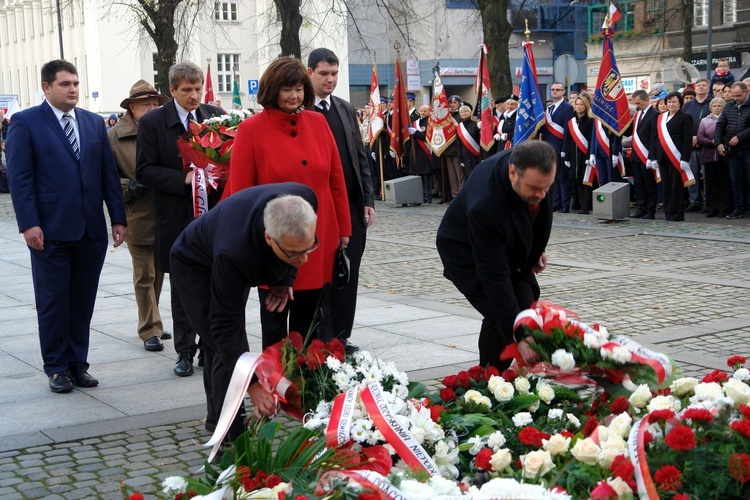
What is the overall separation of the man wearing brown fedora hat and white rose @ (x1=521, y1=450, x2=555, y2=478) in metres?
4.61

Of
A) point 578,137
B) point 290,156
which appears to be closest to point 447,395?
point 290,156

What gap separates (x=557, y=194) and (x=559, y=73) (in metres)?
9.79

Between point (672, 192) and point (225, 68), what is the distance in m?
46.2

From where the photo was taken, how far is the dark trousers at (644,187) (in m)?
16.2

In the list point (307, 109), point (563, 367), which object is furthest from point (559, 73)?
point (563, 367)

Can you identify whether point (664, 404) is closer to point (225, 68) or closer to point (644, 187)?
point (644, 187)

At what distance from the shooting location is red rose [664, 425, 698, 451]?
3.52 meters

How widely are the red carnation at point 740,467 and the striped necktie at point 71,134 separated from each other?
4.87 meters

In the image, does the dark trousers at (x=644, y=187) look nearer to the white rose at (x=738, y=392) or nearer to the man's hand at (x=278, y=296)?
the man's hand at (x=278, y=296)

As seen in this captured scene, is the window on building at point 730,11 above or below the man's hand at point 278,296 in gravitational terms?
above

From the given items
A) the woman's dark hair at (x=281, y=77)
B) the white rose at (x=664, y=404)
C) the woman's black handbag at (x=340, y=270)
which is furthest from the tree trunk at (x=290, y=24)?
the white rose at (x=664, y=404)

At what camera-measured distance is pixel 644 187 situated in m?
16.4

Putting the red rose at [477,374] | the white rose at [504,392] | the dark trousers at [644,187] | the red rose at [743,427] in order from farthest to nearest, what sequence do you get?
the dark trousers at [644,187] < the red rose at [477,374] < the white rose at [504,392] < the red rose at [743,427]

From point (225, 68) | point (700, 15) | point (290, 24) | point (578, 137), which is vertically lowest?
point (578, 137)
